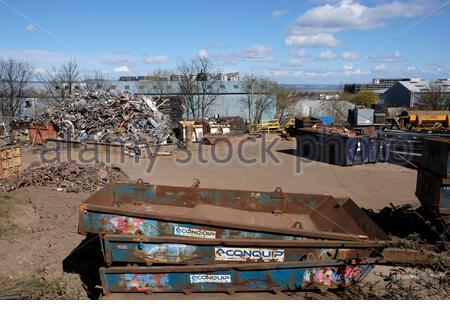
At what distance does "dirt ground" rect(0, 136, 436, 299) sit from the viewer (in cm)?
736

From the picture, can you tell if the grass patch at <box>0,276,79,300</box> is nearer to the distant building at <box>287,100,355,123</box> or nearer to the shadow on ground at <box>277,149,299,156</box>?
the shadow on ground at <box>277,149,299,156</box>

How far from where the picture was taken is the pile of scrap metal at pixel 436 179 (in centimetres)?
718

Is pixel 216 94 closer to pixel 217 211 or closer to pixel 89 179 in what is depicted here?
pixel 89 179

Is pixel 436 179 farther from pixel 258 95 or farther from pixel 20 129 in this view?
pixel 258 95

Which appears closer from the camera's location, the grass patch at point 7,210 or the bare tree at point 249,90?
the grass patch at point 7,210

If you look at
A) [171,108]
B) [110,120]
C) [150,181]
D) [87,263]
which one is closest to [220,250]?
[87,263]

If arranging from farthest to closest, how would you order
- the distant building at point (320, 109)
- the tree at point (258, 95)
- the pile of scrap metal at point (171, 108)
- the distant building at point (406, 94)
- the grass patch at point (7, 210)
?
the distant building at point (406, 94) → the distant building at point (320, 109) → the tree at point (258, 95) → the pile of scrap metal at point (171, 108) → the grass patch at point (7, 210)

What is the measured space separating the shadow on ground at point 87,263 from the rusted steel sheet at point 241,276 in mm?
1348

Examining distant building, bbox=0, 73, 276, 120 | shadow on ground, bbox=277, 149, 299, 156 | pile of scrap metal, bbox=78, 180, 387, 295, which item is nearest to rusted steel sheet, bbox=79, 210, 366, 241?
pile of scrap metal, bbox=78, 180, 387, 295

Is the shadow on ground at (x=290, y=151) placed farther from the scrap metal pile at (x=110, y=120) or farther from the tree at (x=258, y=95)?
the tree at (x=258, y=95)

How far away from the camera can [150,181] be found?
1562 cm

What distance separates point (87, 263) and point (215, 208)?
8.56 ft

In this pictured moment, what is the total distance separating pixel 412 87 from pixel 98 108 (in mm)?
65851

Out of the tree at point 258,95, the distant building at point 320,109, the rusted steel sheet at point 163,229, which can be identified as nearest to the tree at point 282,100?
the tree at point 258,95
